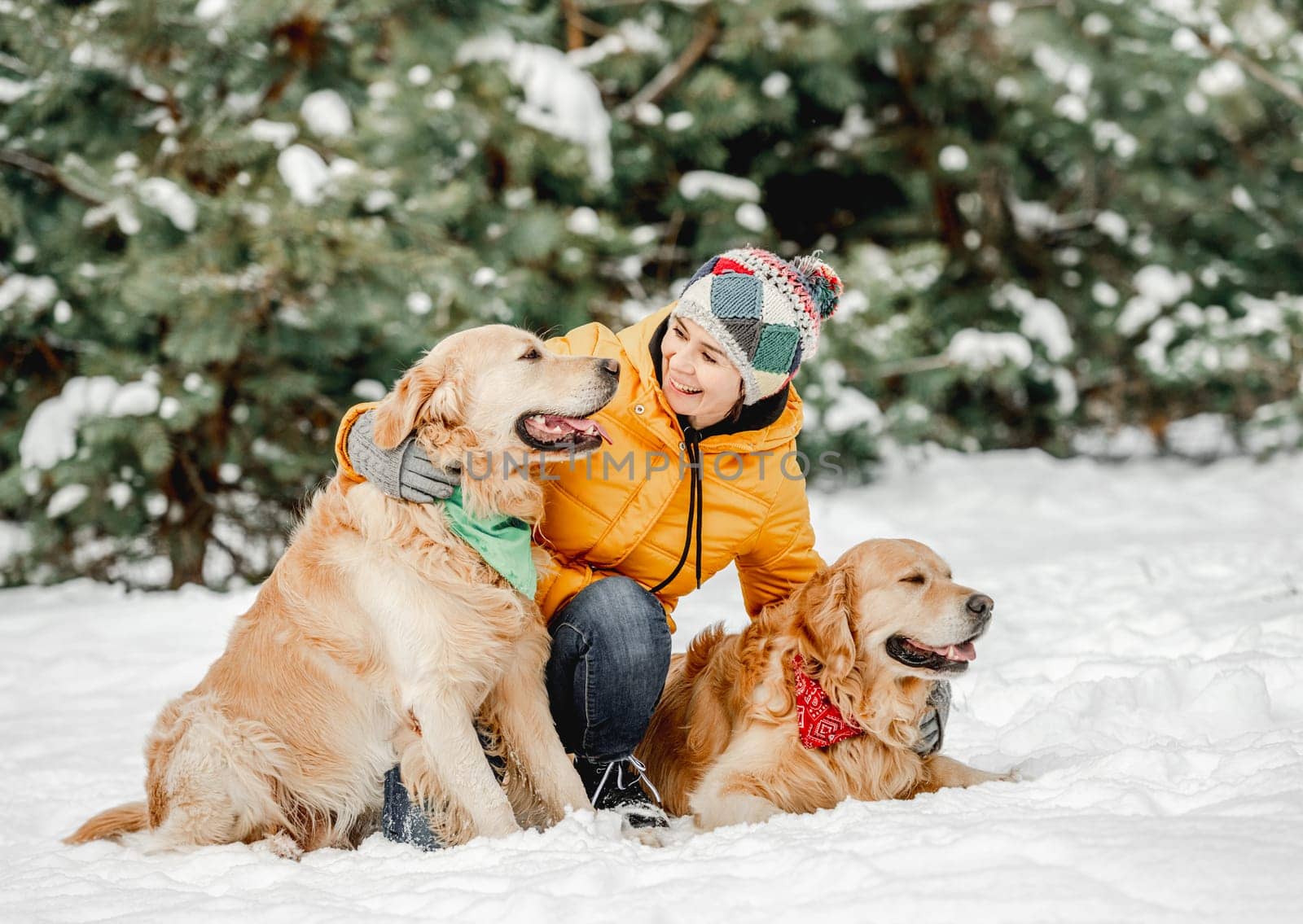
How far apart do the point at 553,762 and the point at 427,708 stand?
31cm

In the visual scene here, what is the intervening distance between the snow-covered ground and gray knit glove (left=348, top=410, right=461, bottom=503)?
73 centimetres

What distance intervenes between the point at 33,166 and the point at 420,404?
3778 millimetres

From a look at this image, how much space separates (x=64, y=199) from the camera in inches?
199

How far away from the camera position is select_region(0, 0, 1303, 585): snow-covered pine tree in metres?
4.77

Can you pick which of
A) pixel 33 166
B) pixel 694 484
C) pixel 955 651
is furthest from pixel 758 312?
pixel 33 166

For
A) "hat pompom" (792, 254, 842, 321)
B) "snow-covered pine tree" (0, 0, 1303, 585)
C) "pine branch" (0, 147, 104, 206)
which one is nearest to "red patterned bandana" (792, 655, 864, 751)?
"hat pompom" (792, 254, 842, 321)

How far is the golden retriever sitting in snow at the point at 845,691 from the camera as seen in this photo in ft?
7.64

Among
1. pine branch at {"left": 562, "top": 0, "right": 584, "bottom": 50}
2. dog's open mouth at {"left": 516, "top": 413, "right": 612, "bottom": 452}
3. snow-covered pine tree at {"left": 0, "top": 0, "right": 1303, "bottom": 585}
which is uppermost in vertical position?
dog's open mouth at {"left": 516, "top": 413, "right": 612, "bottom": 452}

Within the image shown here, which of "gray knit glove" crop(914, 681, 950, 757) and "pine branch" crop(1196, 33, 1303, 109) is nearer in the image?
"gray knit glove" crop(914, 681, 950, 757)

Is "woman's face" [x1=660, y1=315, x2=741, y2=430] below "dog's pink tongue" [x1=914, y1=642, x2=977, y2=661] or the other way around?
the other way around

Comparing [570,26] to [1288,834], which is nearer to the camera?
[1288,834]

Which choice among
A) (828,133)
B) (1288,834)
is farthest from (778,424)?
(828,133)

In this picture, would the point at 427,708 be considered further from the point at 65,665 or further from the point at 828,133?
the point at 828,133

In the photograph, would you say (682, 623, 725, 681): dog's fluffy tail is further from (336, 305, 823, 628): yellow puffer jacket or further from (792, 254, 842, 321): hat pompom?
(792, 254, 842, 321): hat pompom
